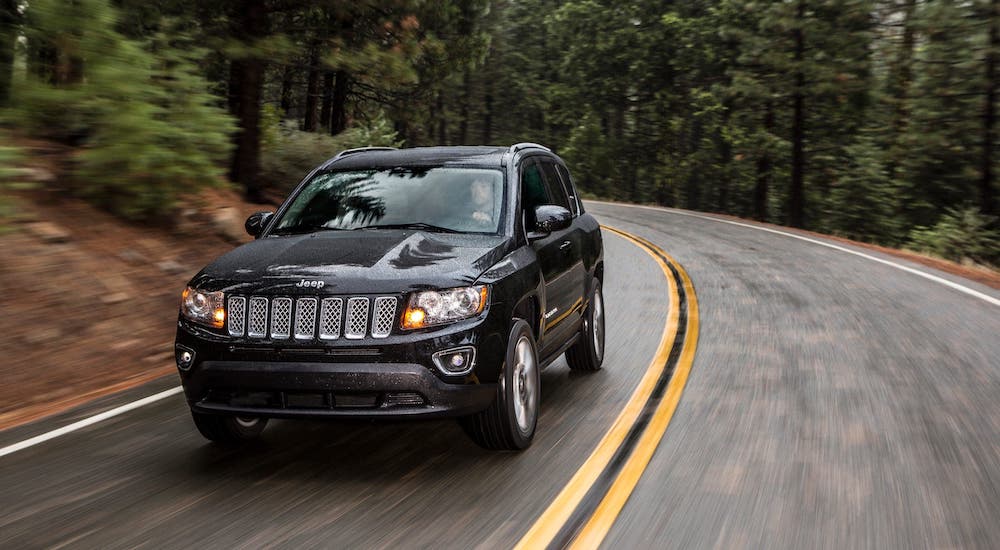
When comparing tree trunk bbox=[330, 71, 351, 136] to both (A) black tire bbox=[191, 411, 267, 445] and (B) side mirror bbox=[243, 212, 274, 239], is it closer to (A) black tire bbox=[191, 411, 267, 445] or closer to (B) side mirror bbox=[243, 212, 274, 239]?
(B) side mirror bbox=[243, 212, 274, 239]

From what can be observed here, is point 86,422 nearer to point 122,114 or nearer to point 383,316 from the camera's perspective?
point 383,316

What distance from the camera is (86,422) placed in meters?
6.61

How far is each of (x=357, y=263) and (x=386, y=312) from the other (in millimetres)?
401

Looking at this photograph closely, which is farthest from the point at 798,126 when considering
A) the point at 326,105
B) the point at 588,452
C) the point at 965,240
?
the point at 588,452

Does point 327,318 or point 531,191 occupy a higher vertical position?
point 531,191

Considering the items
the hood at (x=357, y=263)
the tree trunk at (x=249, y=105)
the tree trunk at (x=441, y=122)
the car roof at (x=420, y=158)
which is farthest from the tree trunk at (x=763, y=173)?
the hood at (x=357, y=263)

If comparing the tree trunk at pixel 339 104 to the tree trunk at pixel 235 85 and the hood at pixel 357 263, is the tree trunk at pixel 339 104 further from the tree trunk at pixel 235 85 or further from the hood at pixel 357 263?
the hood at pixel 357 263

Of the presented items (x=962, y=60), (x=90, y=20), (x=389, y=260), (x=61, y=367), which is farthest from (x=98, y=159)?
(x=962, y=60)

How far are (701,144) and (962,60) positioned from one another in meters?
22.1

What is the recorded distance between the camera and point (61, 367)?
8.30m

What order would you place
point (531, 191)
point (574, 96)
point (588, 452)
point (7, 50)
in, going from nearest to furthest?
point (588, 452)
point (531, 191)
point (7, 50)
point (574, 96)

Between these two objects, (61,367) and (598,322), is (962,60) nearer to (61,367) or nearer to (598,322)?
(598,322)

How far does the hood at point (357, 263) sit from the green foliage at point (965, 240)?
2438 cm

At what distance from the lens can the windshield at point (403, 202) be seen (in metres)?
6.30
